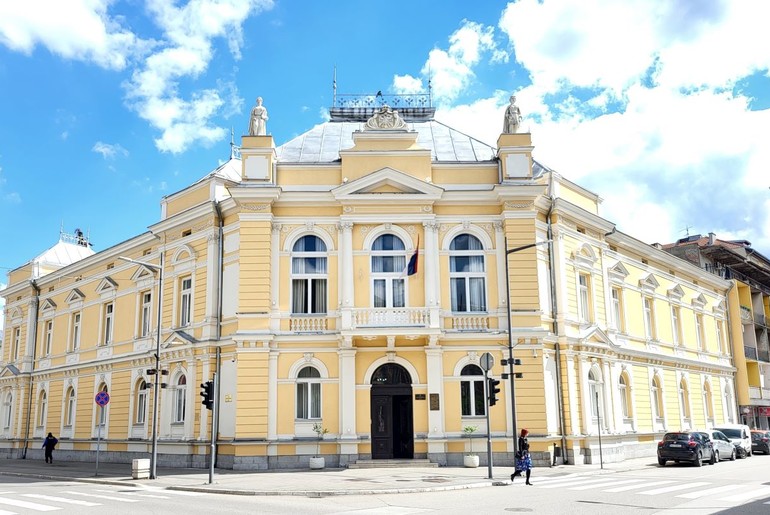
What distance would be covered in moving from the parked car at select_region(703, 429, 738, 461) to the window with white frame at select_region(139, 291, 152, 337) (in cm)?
2481

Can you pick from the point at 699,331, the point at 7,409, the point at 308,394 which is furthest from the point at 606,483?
the point at 7,409

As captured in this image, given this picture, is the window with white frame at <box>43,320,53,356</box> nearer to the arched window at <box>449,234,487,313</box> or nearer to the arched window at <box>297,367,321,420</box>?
the arched window at <box>297,367,321,420</box>

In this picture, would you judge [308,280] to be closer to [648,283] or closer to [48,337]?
[648,283]

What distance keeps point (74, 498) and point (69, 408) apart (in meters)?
21.5

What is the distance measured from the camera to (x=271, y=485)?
19484 millimetres

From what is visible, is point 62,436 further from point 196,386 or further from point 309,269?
point 309,269

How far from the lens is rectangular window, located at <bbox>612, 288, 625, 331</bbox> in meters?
32.8

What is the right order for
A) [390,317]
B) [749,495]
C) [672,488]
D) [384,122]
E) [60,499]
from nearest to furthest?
[749,495], [60,499], [672,488], [390,317], [384,122]

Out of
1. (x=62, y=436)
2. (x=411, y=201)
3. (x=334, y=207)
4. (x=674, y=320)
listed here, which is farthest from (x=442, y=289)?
(x=62, y=436)

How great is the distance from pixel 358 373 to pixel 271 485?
6911 mm

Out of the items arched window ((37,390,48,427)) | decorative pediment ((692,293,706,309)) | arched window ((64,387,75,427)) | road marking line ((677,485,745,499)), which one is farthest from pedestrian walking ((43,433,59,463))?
decorative pediment ((692,293,706,309))

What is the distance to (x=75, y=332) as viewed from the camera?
37.9 m

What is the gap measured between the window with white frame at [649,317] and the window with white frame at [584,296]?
661 centimetres

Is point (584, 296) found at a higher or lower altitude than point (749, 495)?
higher
